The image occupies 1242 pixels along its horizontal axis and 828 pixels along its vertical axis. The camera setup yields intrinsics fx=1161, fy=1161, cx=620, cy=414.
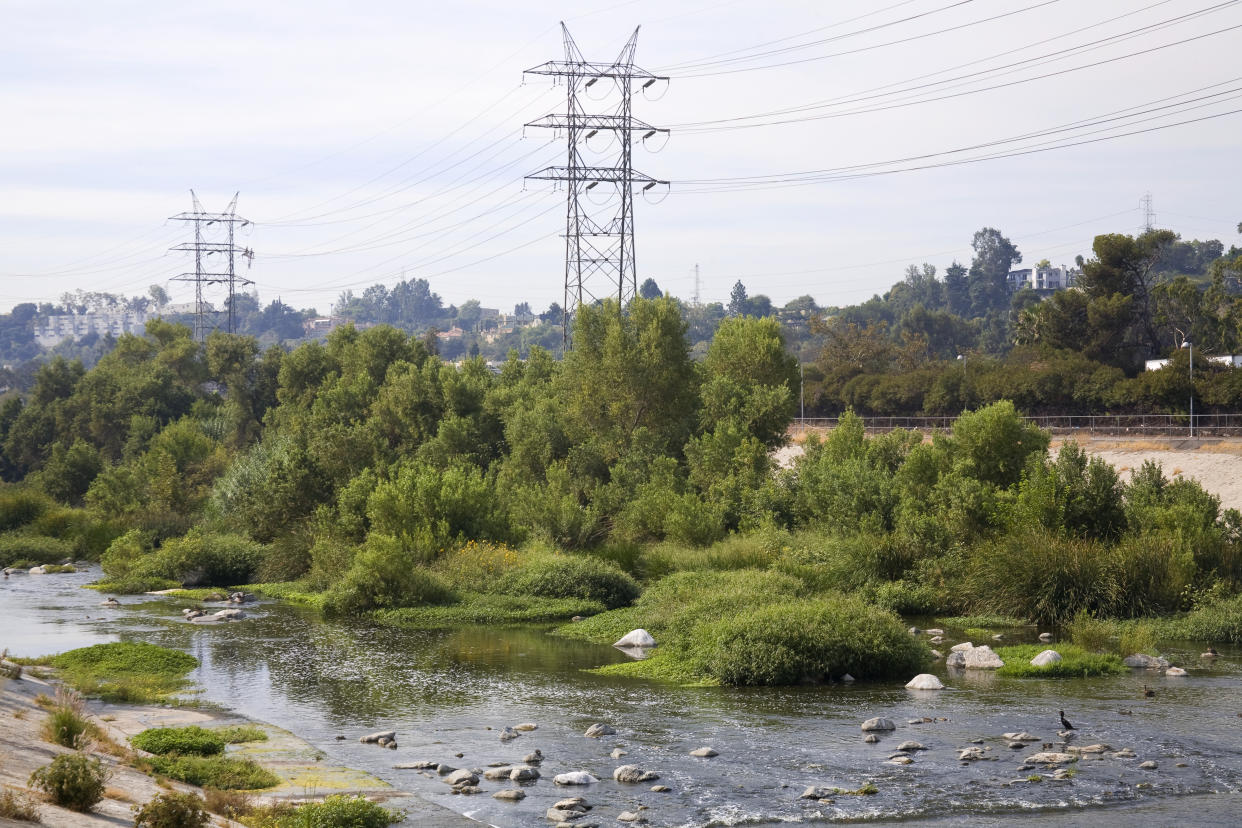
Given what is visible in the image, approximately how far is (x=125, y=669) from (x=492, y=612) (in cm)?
1110

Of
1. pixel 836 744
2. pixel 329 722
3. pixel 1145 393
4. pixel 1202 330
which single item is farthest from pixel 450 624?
pixel 1202 330

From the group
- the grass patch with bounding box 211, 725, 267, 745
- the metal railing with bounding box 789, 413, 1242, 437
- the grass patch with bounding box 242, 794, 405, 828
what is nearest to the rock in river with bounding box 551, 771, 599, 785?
the grass patch with bounding box 242, 794, 405, 828

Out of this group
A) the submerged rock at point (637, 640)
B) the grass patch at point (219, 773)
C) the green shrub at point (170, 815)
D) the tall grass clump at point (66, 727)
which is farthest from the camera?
the submerged rock at point (637, 640)

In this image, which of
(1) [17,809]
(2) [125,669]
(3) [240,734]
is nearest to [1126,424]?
(2) [125,669]

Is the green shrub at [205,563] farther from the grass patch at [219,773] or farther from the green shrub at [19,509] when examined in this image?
the grass patch at [219,773]

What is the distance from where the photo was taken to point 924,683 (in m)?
23.8

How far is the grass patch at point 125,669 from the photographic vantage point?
80.2 feet

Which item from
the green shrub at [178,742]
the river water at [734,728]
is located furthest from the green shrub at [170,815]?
the green shrub at [178,742]

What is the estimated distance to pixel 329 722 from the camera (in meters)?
22.4

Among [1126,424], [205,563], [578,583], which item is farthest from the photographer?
[1126,424]

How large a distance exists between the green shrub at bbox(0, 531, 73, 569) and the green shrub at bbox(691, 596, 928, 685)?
41.3 m

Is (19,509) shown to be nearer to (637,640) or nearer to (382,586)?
(382,586)

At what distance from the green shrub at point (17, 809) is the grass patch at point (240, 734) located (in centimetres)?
759

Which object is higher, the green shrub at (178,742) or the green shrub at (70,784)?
the green shrub at (70,784)
